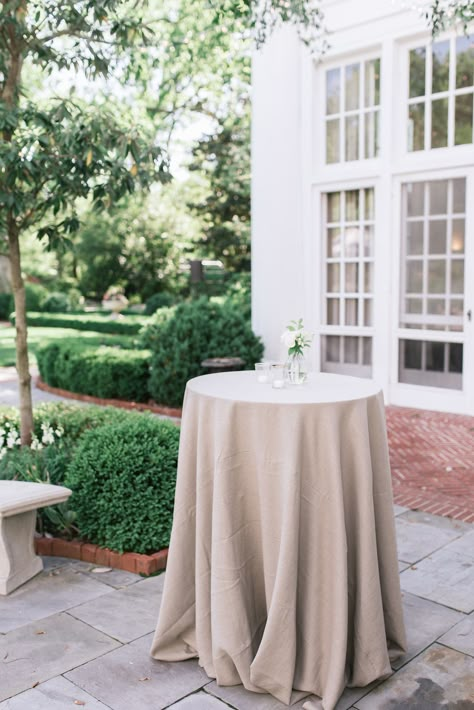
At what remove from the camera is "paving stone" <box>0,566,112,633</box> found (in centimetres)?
352

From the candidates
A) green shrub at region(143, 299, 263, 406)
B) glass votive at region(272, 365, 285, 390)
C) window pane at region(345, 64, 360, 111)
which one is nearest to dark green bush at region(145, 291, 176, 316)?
green shrub at region(143, 299, 263, 406)

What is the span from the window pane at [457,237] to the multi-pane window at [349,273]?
3.32 feet

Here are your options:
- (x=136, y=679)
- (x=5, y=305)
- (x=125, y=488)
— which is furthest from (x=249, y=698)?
(x=5, y=305)

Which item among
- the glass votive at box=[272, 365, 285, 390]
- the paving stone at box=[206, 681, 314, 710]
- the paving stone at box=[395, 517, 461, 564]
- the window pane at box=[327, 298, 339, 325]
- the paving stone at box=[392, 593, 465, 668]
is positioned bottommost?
the paving stone at box=[206, 681, 314, 710]

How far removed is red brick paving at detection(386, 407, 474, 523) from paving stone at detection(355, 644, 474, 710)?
6.29ft

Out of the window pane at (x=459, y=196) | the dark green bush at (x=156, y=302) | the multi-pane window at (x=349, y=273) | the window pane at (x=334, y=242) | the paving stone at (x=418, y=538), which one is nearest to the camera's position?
the paving stone at (x=418, y=538)

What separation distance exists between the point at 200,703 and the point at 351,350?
6.53m

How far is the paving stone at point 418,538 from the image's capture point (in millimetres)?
4258

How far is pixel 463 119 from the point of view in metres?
7.75

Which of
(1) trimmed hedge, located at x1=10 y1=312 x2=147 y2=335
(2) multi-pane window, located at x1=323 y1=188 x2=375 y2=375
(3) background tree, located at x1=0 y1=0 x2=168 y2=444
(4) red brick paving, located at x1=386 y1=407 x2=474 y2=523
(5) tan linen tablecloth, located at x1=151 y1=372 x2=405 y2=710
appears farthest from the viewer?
(1) trimmed hedge, located at x1=10 y1=312 x2=147 y2=335

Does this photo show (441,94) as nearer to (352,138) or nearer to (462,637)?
(352,138)

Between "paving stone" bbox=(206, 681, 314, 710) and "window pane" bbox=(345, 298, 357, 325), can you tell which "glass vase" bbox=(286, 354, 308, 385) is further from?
"window pane" bbox=(345, 298, 357, 325)

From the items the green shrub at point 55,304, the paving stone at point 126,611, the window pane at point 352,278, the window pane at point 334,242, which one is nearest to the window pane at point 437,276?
the window pane at point 352,278

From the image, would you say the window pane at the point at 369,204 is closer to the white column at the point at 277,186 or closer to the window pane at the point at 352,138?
the window pane at the point at 352,138
